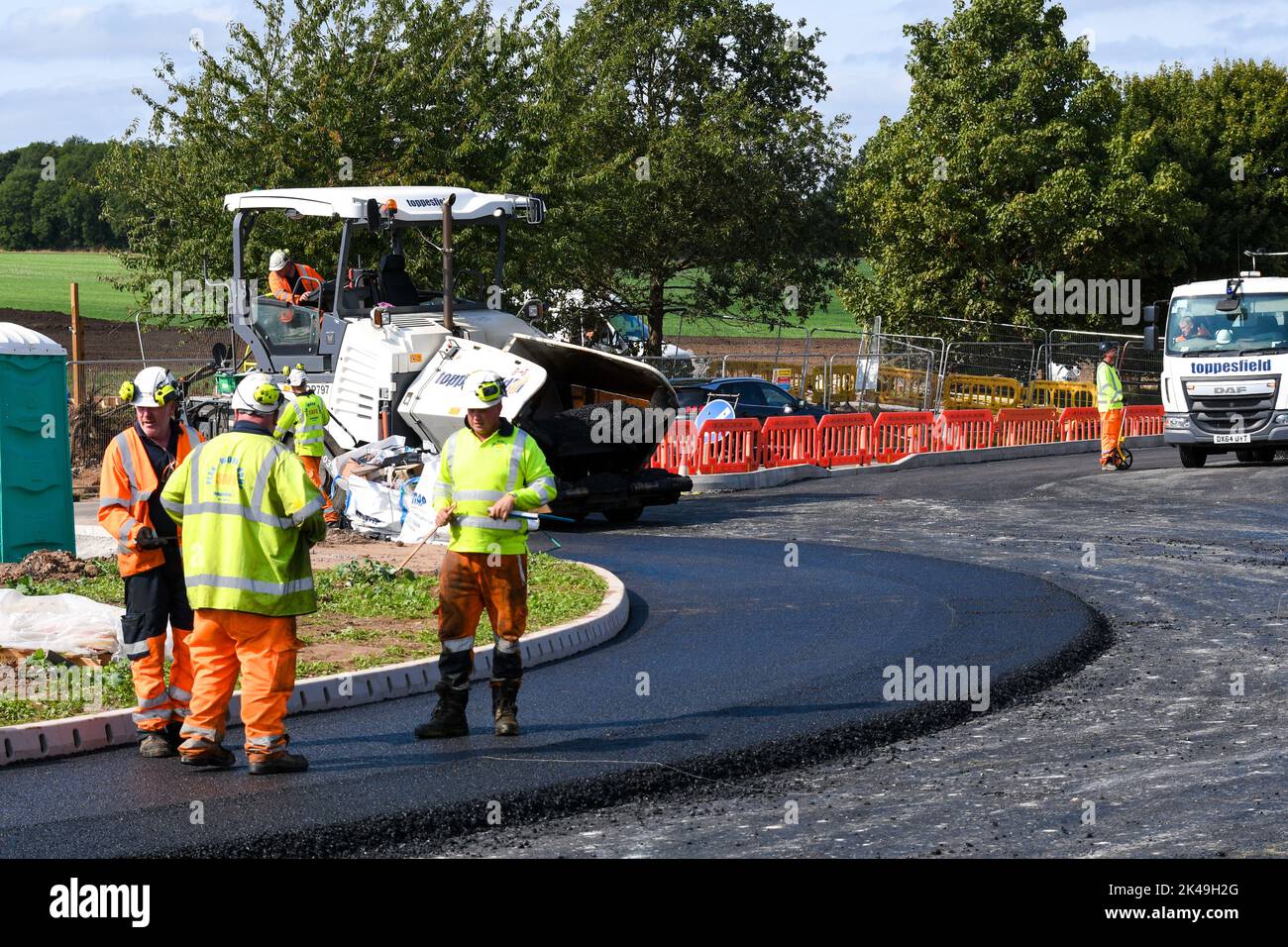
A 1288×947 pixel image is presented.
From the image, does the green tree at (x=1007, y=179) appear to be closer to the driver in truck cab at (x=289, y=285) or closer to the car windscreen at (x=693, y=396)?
the car windscreen at (x=693, y=396)

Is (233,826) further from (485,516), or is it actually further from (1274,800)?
(1274,800)

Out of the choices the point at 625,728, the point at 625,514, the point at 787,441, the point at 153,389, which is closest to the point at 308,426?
the point at 625,514

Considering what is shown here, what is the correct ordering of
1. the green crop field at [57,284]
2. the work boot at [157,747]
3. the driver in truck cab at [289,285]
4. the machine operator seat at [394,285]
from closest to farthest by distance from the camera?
the work boot at [157,747] → the machine operator seat at [394,285] → the driver in truck cab at [289,285] → the green crop field at [57,284]

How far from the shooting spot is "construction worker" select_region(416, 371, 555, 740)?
322 inches

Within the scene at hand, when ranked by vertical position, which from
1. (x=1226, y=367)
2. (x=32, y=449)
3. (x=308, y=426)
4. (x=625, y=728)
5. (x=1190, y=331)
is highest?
(x=1190, y=331)

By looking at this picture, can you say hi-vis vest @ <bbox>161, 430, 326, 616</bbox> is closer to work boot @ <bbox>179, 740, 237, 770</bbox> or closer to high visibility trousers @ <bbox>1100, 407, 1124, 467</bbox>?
work boot @ <bbox>179, 740, 237, 770</bbox>

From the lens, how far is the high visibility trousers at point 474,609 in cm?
817

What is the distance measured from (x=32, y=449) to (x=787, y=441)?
42.4 ft

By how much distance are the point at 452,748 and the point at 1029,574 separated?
755 cm

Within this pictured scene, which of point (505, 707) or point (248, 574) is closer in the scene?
point (248, 574)

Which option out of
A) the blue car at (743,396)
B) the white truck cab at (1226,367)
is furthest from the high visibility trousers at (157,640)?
the white truck cab at (1226,367)

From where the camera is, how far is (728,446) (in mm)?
23031

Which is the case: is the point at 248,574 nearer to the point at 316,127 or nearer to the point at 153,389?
the point at 153,389

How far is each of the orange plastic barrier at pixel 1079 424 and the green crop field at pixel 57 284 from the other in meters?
31.9
